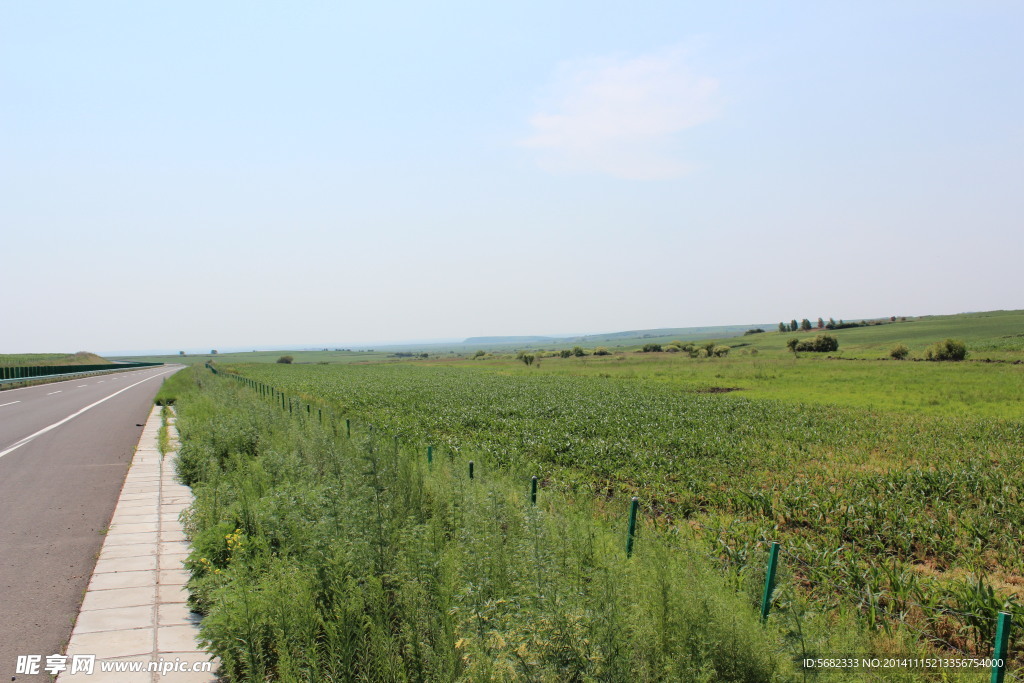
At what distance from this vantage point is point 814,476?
1241 cm

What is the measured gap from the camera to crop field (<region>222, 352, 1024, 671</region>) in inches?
249

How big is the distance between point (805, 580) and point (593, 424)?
1207cm

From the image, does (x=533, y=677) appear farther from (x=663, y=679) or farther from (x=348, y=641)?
(x=348, y=641)

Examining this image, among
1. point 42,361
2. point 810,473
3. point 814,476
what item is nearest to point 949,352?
point 810,473

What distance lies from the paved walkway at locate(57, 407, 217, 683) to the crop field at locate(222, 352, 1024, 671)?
5.47 meters

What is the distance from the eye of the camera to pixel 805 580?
269 inches

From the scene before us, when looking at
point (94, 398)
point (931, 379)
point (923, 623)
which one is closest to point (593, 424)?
point (923, 623)

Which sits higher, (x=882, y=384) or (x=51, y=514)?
(x=51, y=514)

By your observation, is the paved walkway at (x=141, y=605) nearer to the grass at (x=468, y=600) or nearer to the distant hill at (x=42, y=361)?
the grass at (x=468, y=600)

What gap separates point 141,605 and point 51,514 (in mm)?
4613

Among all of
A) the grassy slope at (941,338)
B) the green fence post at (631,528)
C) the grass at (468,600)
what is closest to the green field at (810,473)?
the grass at (468,600)

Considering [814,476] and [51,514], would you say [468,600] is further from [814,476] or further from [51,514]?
[814,476]

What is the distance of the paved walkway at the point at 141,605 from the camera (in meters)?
4.56

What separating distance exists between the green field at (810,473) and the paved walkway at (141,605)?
11.0 feet
